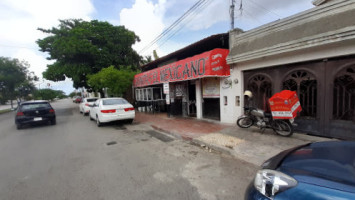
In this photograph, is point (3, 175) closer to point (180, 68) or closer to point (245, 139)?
point (245, 139)

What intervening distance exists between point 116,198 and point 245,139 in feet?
13.3

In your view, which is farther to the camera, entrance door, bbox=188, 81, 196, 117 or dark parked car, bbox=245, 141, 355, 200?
entrance door, bbox=188, 81, 196, 117

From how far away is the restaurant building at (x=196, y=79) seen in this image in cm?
662

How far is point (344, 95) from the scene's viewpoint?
421 centimetres

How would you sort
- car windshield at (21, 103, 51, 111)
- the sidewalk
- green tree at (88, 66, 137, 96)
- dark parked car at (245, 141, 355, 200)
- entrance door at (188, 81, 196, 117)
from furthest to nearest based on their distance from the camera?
green tree at (88, 66, 137, 96) < entrance door at (188, 81, 196, 117) < car windshield at (21, 103, 51, 111) < the sidewalk < dark parked car at (245, 141, 355, 200)

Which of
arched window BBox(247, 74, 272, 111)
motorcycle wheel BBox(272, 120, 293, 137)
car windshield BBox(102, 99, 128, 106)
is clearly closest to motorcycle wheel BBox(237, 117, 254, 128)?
arched window BBox(247, 74, 272, 111)

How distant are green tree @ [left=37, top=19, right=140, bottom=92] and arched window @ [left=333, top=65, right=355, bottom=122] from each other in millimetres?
17861

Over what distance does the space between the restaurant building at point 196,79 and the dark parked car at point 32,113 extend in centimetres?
621

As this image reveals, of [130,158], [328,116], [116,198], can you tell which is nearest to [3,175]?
[130,158]

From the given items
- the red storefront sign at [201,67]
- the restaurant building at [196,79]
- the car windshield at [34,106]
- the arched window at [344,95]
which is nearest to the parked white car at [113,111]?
the restaurant building at [196,79]

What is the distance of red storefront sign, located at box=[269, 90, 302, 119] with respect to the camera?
457 cm

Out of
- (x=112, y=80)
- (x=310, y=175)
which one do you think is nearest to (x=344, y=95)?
(x=310, y=175)

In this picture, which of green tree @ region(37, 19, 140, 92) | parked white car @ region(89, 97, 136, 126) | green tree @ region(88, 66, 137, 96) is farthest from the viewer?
green tree @ region(37, 19, 140, 92)

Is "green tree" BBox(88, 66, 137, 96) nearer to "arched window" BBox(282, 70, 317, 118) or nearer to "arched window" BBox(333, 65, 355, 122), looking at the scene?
"arched window" BBox(282, 70, 317, 118)
